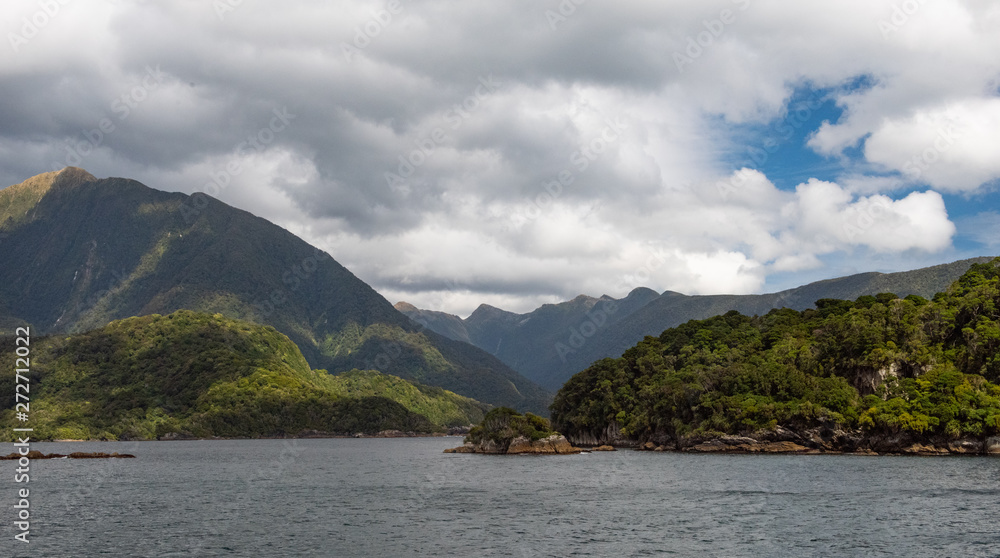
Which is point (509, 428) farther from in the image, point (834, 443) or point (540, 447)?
point (834, 443)

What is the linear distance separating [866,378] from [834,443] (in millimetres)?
16994

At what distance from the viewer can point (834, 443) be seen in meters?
150

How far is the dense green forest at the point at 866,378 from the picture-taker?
136 meters

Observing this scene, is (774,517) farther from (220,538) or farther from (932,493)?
(220,538)

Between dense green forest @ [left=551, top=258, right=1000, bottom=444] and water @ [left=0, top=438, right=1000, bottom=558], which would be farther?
dense green forest @ [left=551, top=258, right=1000, bottom=444]

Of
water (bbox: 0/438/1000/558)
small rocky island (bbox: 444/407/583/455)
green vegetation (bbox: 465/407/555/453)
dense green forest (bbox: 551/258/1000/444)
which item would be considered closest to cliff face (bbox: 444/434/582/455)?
small rocky island (bbox: 444/407/583/455)

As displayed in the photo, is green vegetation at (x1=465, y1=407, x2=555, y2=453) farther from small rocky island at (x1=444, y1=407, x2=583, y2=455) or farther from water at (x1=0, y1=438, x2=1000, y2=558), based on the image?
water at (x1=0, y1=438, x2=1000, y2=558)

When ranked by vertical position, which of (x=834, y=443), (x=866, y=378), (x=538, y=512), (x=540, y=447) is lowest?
(x=540, y=447)

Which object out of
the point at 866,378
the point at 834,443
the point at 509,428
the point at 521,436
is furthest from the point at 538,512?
the point at 866,378

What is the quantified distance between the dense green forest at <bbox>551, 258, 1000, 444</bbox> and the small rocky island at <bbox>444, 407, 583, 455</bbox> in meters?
29.1

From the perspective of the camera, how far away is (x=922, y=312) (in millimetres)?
161375

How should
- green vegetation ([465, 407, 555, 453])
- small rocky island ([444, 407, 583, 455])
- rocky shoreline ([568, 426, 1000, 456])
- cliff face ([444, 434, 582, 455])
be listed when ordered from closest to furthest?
rocky shoreline ([568, 426, 1000, 456]) < cliff face ([444, 434, 582, 455]) < small rocky island ([444, 407, 583, 455]) < green vegetation ([465, 407, 555, 453])

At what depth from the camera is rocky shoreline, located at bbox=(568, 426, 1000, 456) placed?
433 ft

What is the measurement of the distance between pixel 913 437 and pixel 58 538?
467 feet
